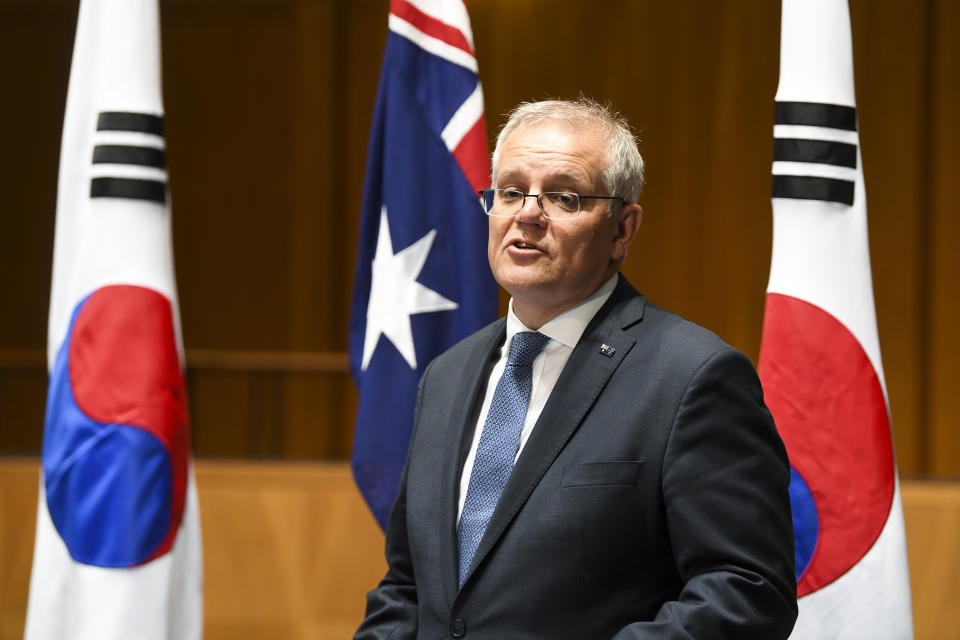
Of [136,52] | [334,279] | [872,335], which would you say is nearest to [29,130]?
[334,279]

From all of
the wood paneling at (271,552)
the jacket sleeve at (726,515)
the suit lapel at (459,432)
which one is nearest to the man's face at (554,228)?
the suit lapel at (459,432)

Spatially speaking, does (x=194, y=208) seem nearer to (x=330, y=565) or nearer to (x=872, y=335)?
(x=330, y=565)

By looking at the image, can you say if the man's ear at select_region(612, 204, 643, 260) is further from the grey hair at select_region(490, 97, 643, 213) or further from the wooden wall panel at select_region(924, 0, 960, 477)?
the wooden wall panel at select_region(924, 0, 960, 477)

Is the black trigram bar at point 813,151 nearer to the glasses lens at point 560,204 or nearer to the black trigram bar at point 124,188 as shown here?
the glasses lens at point 560,204

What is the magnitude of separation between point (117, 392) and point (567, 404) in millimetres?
1606

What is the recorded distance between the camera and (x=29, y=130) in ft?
27.9

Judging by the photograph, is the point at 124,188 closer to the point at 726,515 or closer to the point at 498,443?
the point at 498,443

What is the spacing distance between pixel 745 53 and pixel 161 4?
4.23 meters

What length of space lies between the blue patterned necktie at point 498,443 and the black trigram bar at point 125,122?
153cm

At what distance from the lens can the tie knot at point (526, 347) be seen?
1905mm

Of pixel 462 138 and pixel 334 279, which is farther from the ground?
pixel 462 138

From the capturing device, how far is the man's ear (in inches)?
75.1

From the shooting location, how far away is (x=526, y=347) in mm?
1910

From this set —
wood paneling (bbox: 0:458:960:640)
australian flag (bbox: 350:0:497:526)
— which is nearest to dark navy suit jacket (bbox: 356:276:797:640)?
australian flag (bbox: 350:0:497:526)
